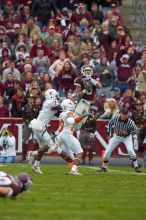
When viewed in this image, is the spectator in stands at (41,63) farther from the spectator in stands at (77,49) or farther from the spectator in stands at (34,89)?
the spectator in stands at (34,89)

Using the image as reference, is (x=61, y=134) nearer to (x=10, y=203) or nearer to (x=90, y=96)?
(x=90, y=96)

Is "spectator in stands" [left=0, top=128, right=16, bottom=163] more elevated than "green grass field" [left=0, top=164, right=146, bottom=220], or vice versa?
"green grass field" [left=0, top=164, right=146, bottom=220]

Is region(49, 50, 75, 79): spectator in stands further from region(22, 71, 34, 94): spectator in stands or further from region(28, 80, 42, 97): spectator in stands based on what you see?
region(28, 80, 42, 97): spectator in stands

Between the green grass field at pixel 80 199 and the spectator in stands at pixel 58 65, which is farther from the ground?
the spectator in stands at pixel 58 65

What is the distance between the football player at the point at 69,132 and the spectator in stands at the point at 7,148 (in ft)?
17.1

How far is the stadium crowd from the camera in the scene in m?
26.4

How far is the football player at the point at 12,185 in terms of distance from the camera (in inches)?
511

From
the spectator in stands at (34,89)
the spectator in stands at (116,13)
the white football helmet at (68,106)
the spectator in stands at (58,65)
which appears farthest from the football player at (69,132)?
the spectator in stands at (116,13)

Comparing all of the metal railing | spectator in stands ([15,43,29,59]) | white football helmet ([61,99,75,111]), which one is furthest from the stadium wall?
white football helmet ([61,99,75,111])

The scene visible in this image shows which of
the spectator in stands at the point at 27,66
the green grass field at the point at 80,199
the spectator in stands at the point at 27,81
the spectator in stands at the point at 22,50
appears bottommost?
the green grass field at the point at 80,199

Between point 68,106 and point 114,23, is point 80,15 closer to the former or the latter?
point 114,23

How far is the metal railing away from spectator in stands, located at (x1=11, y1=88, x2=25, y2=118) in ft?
19.8

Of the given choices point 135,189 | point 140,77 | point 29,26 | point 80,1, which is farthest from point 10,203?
point 80,1

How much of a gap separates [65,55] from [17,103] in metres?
2.40
